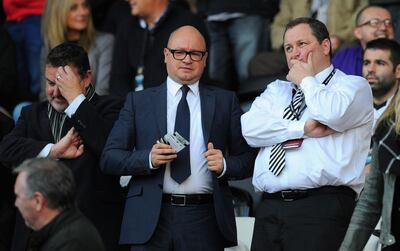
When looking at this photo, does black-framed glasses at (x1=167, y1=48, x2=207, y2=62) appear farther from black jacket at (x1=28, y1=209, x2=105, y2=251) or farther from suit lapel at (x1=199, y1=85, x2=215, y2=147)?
black jacket at (x1=28, y1=209, x2=105, y2=251)

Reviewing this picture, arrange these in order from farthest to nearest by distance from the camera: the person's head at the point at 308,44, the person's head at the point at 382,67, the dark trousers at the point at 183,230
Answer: the person's head at the point at 382,67 < the person's head at the point at 308,44 < the dark trousers at the point at 183,230

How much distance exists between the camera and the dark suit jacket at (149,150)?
21.9ft

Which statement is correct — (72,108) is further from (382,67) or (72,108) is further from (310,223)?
(382,67)

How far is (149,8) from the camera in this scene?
381 inches

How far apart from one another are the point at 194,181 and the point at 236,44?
396cm

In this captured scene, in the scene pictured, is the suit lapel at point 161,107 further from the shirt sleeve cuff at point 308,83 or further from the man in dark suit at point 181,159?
the shirt sleeve cuff at point 308,83

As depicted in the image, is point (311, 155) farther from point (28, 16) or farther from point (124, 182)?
point (28, 16)

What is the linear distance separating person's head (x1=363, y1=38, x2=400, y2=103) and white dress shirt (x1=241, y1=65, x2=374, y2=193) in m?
2.00

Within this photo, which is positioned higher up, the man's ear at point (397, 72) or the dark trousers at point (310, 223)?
the man's ear at point (397, 72)

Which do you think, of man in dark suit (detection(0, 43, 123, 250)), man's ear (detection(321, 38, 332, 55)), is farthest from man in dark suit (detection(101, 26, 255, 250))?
man's ear (detection(321, 38, 332, 55))

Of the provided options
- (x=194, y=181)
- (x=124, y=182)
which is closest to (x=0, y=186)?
(x=124, y=182)

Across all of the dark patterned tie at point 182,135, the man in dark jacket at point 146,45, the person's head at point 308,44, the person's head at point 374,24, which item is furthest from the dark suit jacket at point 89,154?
the person's head at point 374,24

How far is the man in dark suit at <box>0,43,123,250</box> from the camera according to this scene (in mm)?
7043

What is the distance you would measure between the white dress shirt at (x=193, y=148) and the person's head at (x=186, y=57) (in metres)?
0.07
